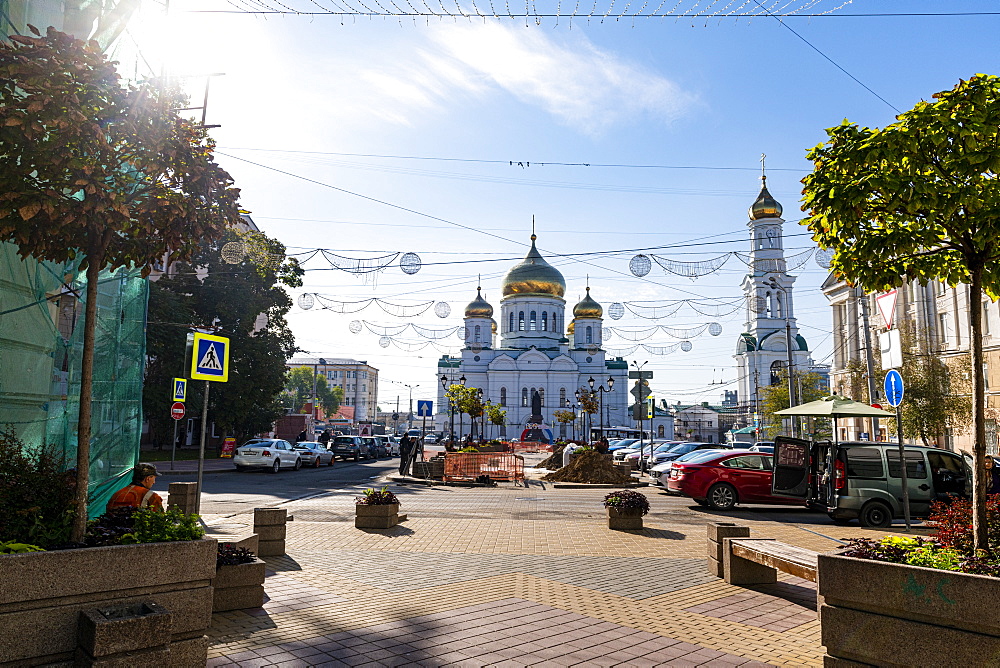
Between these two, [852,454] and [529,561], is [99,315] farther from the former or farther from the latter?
[852,454]

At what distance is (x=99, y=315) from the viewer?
9211 millimetres

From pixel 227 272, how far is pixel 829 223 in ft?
121

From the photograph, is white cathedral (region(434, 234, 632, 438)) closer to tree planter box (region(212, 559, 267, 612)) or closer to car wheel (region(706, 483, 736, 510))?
car wheel (region(706, 483, 736, 510))

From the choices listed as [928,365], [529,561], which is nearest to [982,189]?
[529,561]

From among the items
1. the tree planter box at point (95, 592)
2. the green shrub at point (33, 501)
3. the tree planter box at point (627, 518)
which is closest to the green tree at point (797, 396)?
the tree planter box at point (627, 518)

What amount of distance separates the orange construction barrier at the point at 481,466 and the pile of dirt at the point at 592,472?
153 centimetres

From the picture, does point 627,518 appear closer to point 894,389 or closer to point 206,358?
point 894,389

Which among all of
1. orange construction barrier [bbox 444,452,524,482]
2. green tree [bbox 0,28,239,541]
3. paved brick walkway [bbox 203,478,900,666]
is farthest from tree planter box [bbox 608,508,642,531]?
orange construction barrier [bbox 444,452,524,482]

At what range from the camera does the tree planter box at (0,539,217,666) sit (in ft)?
13.6

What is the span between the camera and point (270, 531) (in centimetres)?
925

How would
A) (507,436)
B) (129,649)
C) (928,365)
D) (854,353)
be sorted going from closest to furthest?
(129,649) → (928,365) → (854,353) → (507,436)

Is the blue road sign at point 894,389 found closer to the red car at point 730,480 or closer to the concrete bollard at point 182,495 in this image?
the red car at point 730,480

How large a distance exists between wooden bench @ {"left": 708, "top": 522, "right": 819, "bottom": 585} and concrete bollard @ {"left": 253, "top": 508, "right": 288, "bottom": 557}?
566cm

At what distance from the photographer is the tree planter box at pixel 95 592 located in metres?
4.16
